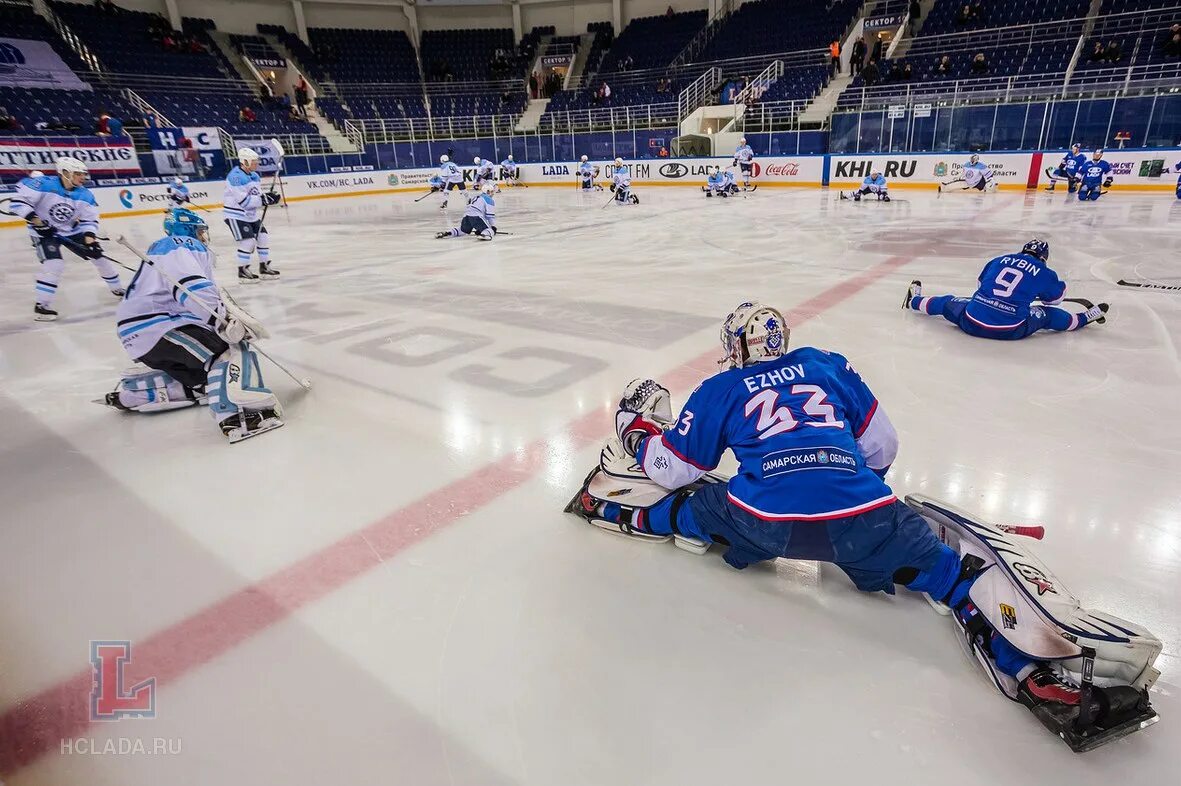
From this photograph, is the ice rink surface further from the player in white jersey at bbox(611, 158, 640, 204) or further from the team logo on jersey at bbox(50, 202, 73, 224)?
the player in white jersey at bbox(611, 158, 640, 204)

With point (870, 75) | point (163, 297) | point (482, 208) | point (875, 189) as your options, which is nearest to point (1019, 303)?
→ point (163, 297)

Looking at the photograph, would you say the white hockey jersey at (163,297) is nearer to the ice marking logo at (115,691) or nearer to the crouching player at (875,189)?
the ice marking logo at (115,691)

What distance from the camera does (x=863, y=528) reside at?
6.46 feet

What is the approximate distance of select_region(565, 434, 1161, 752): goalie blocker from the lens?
1639 mm

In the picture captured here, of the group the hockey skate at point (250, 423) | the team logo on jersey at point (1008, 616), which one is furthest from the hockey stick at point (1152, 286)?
the hockey skate at point (250, 423)

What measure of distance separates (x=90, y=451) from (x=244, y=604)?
2076 millimetres

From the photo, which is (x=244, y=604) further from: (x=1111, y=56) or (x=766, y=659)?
(x=1111, y=56)

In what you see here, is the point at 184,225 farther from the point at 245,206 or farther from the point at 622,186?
the point at 622,186

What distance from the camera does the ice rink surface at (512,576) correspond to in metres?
1.73

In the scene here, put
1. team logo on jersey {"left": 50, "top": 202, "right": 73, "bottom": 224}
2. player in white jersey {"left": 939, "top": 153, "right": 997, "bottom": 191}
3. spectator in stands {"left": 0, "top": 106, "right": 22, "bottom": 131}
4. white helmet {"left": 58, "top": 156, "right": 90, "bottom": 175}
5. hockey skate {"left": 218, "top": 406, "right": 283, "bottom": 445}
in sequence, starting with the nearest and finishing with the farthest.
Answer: hockey skate {"left": 218, "top": 406, "right": 283, "bottom": 445} → white helmet {"left": 58, "top": 156, "right": 90, "bottom": 175} → team logo on jersey {"left": 50, "top": 202, "right": 73, "bottom": 224} → player in white jersey {"left": 939, "top": 153, "right": 997, "bottom": 191} → spectator in stands {"left": 0, "top": 106, "right": 22, "bottom": 131}

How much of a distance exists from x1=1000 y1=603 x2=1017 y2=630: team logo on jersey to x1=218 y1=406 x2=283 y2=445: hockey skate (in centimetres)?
364

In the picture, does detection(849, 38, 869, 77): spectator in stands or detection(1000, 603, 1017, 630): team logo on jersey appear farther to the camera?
detection(849, 38, 869, 77): spectator in stands

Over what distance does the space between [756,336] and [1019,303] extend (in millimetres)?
3792

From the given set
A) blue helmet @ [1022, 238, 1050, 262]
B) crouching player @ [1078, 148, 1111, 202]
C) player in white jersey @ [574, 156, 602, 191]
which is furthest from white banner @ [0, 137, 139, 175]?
crouching player @ [1078, 148, 1111, 202]
